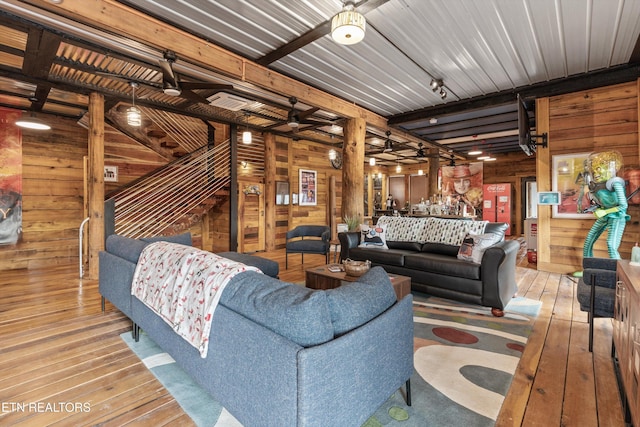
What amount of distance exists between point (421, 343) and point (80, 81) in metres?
5.37

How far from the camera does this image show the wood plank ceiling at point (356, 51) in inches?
111

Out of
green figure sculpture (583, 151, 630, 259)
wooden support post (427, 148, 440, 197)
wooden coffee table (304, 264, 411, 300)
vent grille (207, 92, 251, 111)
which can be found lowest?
wooden coffee table (304, 264, 411, 300)

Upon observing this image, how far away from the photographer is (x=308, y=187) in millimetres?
8500

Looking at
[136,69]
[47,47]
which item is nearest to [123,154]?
[136,69]

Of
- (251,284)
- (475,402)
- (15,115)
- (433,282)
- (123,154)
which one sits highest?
(15,115)

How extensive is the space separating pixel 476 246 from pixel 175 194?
17.1 feet

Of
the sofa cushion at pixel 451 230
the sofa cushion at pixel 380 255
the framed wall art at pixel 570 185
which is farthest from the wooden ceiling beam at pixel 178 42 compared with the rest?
the framed wall art at pixel 570 185

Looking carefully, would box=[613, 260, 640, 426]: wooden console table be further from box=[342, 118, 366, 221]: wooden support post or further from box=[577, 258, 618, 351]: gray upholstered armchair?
box=[342, 118, 366, 221]: wooden support post

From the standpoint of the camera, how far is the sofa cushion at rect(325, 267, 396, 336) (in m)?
1.27

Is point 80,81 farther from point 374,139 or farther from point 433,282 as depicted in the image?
point 374,139

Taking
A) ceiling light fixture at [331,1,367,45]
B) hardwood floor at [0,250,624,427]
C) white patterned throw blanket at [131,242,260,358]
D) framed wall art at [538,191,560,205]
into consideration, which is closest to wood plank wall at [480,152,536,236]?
framed wall art at [538,191,560,205]

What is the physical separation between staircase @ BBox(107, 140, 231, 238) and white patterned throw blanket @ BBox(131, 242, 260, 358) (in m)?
3.58

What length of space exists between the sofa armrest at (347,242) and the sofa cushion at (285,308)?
129 inches

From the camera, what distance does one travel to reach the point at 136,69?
12.8 feet
